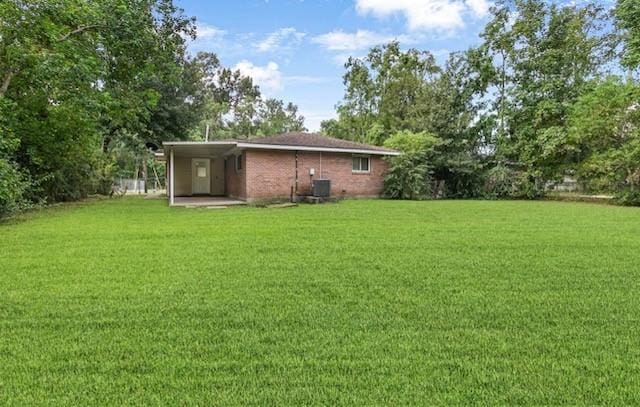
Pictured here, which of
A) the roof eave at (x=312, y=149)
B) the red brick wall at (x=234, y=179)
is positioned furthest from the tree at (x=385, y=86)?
the red brick wall at (x=234, y=179)

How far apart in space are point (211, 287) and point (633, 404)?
11.4ft

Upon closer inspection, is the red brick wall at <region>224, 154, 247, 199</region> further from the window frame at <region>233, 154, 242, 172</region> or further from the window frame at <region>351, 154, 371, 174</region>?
the window frame at <region>351, 154, 371, 174</region>

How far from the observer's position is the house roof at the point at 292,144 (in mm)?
15680

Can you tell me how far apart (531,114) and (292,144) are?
12.6 meters

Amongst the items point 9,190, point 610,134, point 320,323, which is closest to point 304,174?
point 9,190

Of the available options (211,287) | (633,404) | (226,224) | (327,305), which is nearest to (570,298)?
(633,404)

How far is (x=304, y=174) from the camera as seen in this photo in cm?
1752

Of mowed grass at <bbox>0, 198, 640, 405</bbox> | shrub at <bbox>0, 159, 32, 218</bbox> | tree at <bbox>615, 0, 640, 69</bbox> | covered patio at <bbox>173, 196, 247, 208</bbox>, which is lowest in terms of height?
mowed grass at <bbox>0, 198, 640, 405</bbox>

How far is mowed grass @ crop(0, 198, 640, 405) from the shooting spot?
240 centimetres

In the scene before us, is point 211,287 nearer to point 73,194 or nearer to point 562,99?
point 73,194

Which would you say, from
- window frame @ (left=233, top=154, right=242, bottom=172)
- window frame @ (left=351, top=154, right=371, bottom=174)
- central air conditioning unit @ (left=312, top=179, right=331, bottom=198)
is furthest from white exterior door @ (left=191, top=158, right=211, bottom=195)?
central air conditioning unit @ (left=312, top=179, right=331, bottom=198)

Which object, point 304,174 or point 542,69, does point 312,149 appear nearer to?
point 304,174

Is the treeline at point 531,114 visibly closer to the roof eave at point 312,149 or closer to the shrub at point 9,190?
the roof eave at point 312,149

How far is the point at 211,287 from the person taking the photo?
4.40 m
